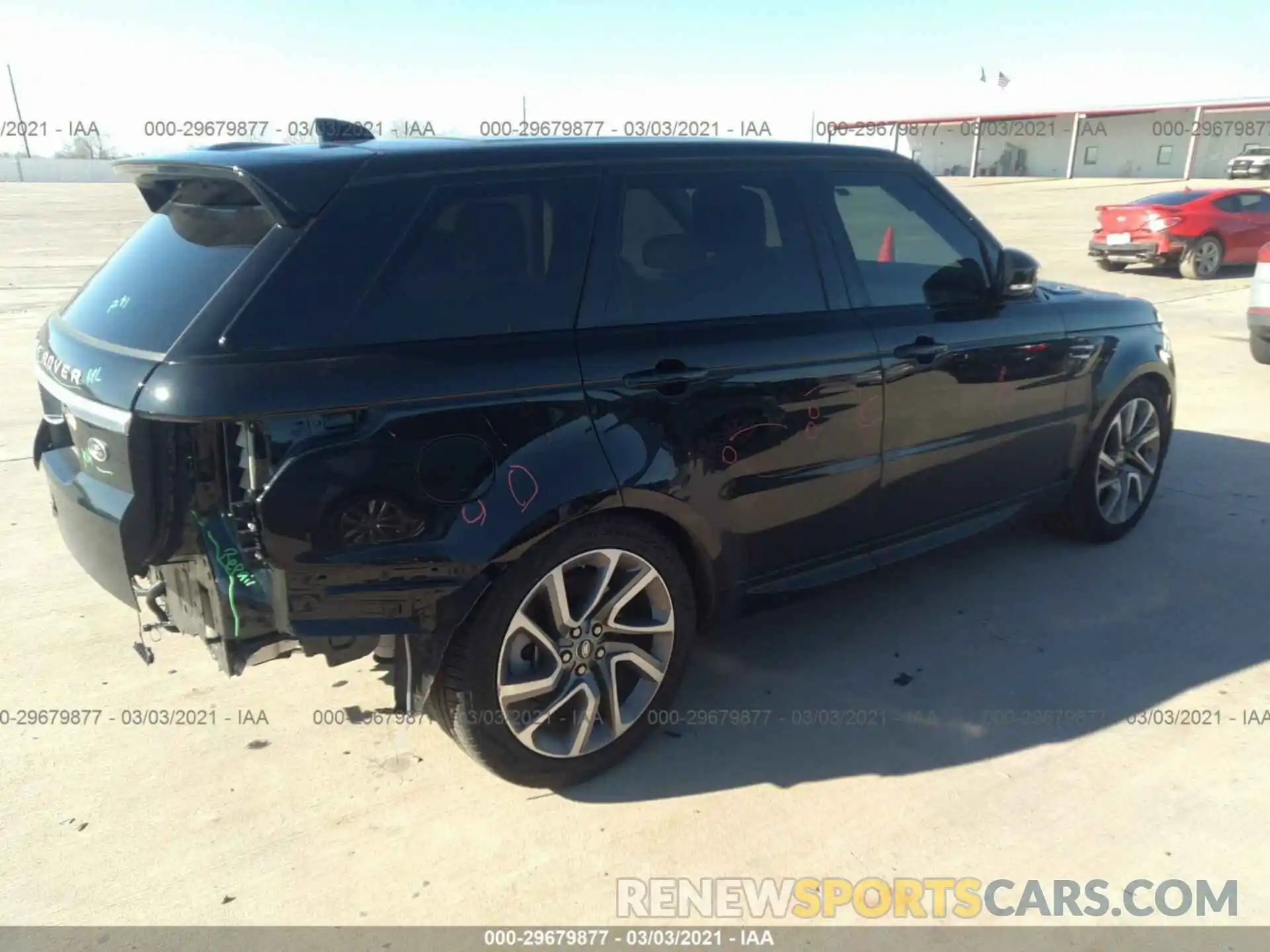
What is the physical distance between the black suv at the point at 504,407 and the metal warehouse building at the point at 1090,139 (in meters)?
41.3

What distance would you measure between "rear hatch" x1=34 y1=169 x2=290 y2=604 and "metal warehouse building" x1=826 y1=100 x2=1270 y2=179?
138 ft

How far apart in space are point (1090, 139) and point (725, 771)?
57816mm

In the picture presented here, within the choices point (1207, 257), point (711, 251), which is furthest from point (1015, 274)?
point (1207, 257)

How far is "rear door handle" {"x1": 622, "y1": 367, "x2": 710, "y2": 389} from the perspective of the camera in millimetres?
2811

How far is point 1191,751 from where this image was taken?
10.2 ft

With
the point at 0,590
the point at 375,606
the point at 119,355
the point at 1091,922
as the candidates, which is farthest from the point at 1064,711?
the point at 0,590

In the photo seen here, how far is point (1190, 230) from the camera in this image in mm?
14555

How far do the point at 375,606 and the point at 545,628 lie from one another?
1.83ft

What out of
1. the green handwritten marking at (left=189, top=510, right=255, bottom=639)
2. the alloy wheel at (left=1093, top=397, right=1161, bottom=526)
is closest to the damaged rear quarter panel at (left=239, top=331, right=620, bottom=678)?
the green handwritten marking at (left=189, top=510, right=255, bottom=639)

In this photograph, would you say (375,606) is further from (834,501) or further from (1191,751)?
(1191,751)

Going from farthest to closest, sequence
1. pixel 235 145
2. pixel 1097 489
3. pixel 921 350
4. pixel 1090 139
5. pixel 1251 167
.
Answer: pixel 1090 139 < pixel 1251 167 < pixel 1097 489 < pixel 921 350 < pixel 235 145

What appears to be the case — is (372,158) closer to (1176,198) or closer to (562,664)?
(562,664)

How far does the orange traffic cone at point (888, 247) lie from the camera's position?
3645 millimetres

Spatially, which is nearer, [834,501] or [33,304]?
[834,501]
